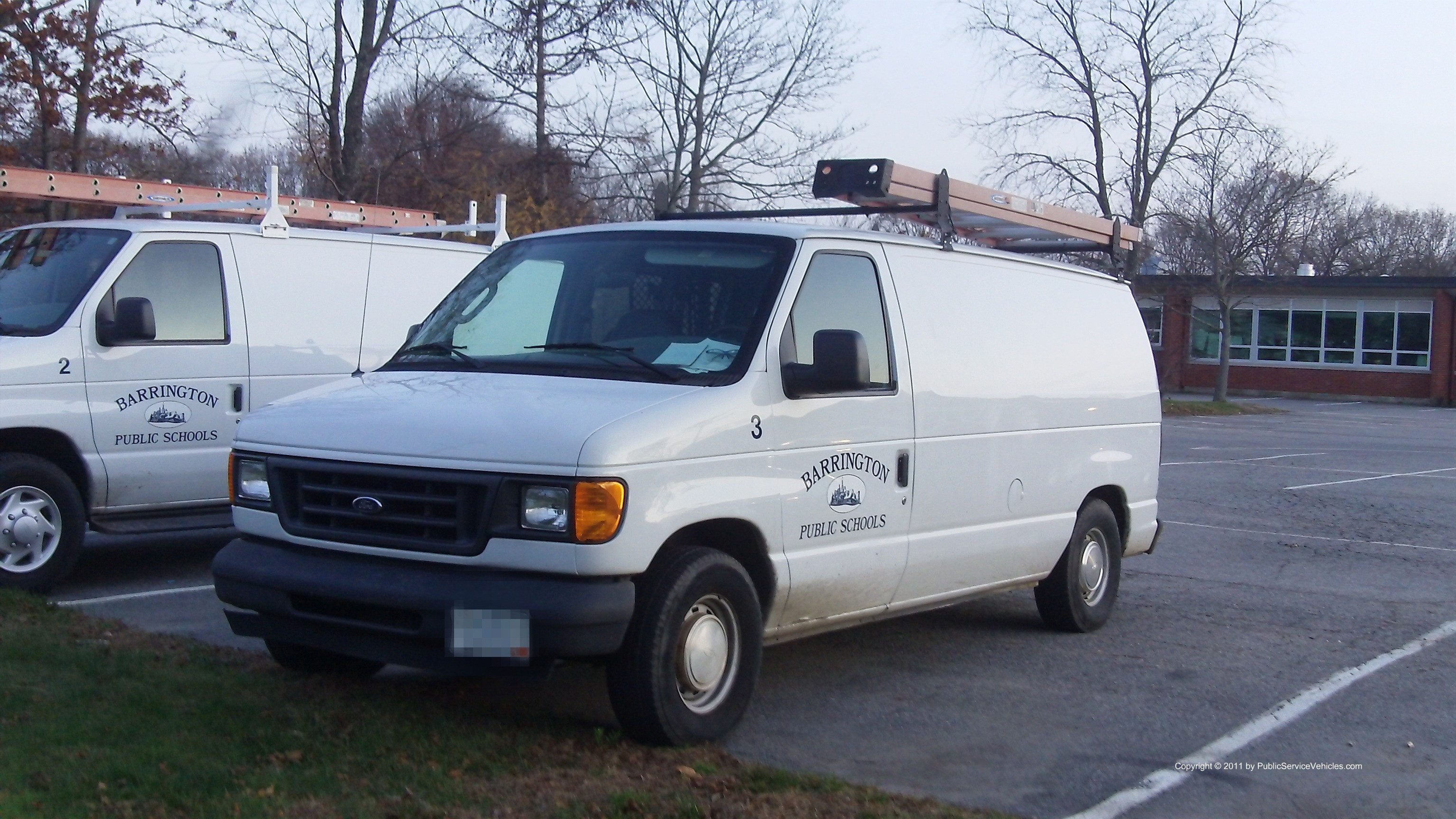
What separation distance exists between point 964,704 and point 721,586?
169 centimetres

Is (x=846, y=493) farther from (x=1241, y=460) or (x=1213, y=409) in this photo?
(x=1213, y=409)

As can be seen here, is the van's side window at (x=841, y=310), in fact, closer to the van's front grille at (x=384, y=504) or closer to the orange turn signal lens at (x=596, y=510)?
the orange turn signal lens at (x=596, y=510)

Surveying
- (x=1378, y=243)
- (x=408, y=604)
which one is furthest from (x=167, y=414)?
(x=1378, y=243)

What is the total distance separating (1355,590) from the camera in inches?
376

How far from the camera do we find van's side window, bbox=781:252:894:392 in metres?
Result: 5.71

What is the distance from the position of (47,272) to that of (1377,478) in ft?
53.2

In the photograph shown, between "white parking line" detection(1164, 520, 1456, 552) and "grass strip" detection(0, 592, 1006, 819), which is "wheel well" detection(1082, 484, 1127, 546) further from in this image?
"white parking line" detection(1164, 520, 1456, 552)

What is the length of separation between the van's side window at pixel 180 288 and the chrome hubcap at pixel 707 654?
4678 mm

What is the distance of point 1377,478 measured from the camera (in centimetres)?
1820

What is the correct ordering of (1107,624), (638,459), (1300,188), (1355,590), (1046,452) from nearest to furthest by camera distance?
(638,459), (1046,452), (1107,624), (1355,590), (1300,188)

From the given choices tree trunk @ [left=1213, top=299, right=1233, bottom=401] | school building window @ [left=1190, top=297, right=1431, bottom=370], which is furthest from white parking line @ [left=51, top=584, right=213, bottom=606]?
school building window @ [left=1190, top=297, right=1431, bottom=370]

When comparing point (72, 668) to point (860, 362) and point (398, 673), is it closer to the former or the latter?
point (398, 673)

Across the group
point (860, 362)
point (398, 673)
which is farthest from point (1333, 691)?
point (398, 673)

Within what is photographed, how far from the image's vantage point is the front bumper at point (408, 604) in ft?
15.3
